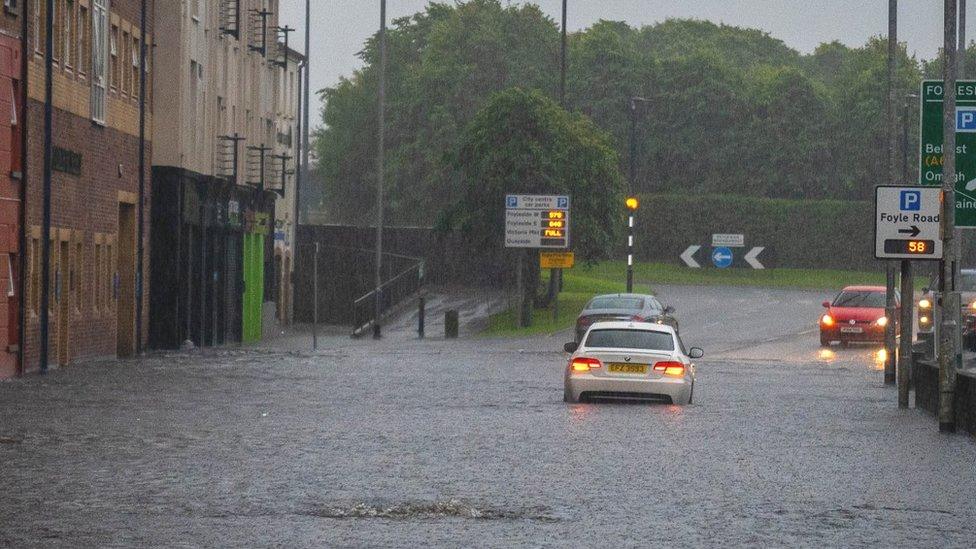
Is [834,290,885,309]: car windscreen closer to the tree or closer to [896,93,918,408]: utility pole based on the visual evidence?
the tree

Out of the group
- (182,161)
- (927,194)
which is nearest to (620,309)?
(182,161)

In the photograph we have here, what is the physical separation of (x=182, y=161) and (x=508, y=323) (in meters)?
18.6

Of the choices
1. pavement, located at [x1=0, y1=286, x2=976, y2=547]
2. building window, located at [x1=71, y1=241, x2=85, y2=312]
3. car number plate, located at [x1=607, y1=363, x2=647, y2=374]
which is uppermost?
building window, located at [x1=71, y1=241, x2=85, y2=312]

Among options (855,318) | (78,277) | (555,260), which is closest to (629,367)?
Answer: (78,277)

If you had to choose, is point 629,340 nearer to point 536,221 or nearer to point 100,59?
point 100,59

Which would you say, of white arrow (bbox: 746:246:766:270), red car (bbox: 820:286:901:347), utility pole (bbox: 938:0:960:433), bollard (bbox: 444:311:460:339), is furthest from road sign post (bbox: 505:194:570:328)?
utility pole (bbox: 938:0:960:433)

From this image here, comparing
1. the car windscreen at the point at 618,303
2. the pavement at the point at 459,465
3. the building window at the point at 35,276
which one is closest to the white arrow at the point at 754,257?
the car windscreen at the point at 618,303

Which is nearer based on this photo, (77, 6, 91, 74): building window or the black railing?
(77, 6, 91, 74): building window

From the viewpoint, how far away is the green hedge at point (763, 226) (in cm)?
10069

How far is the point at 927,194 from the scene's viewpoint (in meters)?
27.2

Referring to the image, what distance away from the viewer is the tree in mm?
67438

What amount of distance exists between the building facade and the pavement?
13.9 m

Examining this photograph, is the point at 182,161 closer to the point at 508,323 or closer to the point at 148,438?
the point at 508,323

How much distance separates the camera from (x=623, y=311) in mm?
47938
